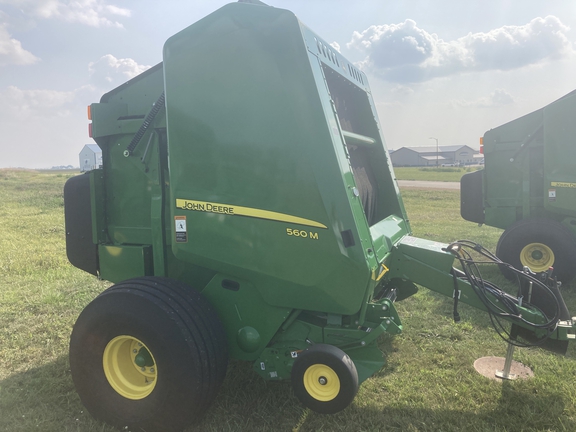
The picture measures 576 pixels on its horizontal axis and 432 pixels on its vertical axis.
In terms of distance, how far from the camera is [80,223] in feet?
11.1

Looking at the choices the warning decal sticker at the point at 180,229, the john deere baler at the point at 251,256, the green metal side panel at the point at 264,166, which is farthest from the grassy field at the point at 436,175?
the warning decal sticker at the point at 180,229

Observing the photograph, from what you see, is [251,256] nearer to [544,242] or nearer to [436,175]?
[544,242]

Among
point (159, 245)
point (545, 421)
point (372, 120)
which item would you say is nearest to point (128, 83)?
point (159, 245)

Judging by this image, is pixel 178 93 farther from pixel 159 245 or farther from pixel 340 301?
pixel 340 301

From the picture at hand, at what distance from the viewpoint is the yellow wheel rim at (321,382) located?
2414 mm

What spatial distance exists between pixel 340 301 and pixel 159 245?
1.29 m

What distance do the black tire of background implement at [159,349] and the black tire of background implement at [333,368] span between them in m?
0.48

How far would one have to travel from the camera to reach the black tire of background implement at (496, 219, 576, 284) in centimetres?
561

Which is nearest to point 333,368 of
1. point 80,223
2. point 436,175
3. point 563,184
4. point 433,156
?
point 80,223

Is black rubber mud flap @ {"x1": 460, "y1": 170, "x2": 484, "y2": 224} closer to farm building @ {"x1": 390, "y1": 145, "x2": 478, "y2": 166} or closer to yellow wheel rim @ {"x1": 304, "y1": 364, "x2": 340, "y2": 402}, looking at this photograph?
yellow wheel rim @ {"x1": 304, "y1": 364, "x2": 340, "y2": 402}

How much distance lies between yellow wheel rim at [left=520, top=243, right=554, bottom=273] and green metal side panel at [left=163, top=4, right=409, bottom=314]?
398 cm

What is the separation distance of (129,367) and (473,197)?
566 cm

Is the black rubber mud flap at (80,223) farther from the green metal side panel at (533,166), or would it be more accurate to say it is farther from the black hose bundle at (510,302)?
the green metal side panel at (533,166)

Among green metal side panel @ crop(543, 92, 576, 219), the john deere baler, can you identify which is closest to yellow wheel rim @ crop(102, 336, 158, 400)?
the john deere baler
